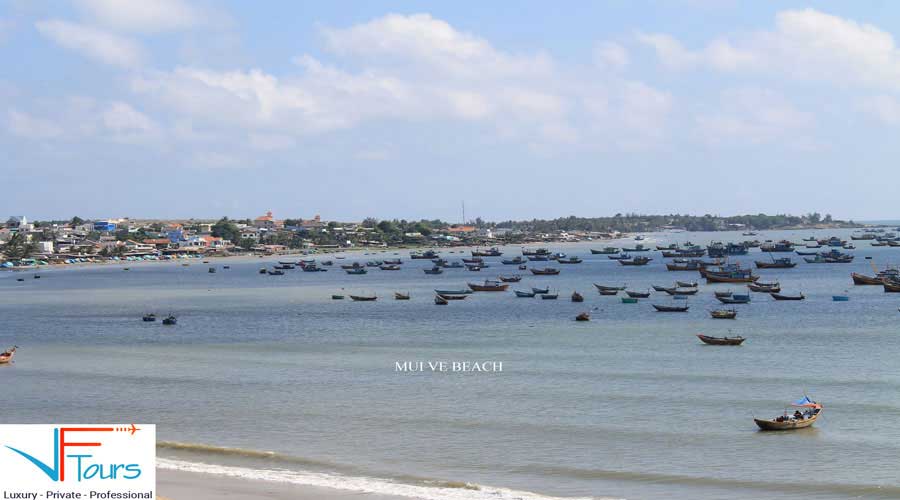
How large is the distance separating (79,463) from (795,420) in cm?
1937

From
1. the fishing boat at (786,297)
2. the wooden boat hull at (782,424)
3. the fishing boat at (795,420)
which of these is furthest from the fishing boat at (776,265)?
the wooden boat hull at (782,424)

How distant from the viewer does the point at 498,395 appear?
32.0 meters

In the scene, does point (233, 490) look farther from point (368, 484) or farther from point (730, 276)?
point (730, 276)

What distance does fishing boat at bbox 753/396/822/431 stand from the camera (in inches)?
1008

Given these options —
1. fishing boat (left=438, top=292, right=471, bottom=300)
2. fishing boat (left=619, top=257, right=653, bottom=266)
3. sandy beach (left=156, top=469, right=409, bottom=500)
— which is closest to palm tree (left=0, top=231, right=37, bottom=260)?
fishing boat (left=619, top=257, right=653, bottom=266)

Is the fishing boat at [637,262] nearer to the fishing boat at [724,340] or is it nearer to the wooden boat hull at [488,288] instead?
the wooden boat hull at [488,288]

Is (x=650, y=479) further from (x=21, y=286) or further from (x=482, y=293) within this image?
(x=21, y=286)

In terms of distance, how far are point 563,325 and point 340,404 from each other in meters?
25.8

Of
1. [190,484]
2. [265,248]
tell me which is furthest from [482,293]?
[265,248]

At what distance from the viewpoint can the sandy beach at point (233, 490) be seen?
64.1 feet

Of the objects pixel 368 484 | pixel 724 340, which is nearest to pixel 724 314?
pixel 724 340

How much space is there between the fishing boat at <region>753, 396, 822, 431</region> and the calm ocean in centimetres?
30

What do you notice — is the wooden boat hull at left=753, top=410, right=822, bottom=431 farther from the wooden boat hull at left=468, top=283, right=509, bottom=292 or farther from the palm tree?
the palm tree

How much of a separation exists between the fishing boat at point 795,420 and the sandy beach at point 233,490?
37.3 feet
